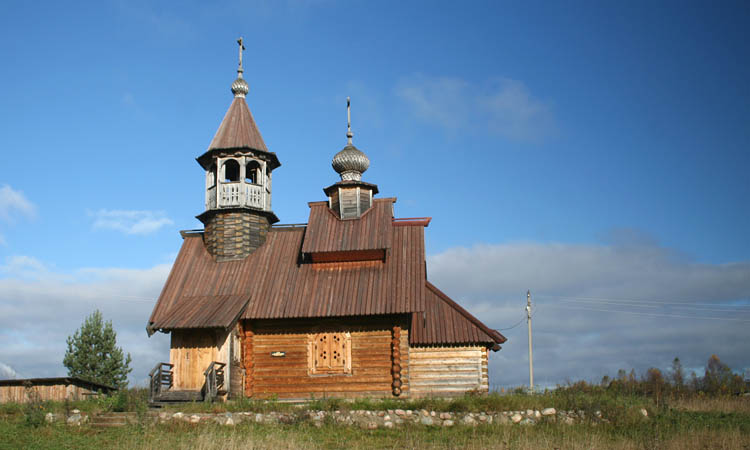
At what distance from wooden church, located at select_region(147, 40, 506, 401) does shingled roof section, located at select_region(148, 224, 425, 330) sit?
0.04 meters

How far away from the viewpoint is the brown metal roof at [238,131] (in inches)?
1030

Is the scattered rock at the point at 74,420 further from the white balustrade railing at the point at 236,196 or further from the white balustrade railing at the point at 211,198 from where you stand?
the white balustrade railing at the point at 211,198

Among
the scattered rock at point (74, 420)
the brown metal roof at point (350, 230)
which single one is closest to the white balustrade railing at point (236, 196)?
the brown metal roof at point (350, 230)

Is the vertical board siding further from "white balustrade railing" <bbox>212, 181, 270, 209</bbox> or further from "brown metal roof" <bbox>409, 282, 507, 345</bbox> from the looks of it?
"brown metal roof" <bbox>409, 282, 507, 345</bbox>

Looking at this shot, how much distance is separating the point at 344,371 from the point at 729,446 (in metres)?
11.6

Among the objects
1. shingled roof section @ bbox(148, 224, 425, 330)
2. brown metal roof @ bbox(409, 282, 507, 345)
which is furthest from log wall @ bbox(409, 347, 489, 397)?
shingled roof section @ bbox(148, 224, 425, 330)

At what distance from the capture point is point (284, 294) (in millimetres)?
23172

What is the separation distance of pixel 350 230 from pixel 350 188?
6.93 ft

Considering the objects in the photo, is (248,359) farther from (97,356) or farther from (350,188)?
(97,356)

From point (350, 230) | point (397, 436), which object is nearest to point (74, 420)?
point (397, 436)

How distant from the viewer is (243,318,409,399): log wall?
2206cm

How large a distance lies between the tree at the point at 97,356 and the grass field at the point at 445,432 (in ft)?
63.1

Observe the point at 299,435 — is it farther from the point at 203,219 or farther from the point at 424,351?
the point at 203,219

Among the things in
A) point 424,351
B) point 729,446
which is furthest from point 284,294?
point 729,446
